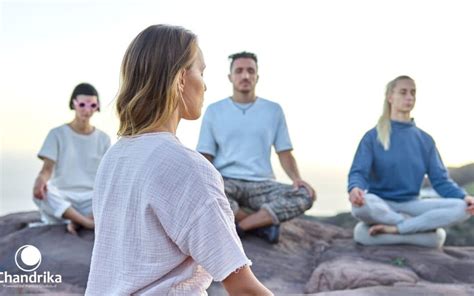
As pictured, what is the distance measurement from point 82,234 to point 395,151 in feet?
6.41

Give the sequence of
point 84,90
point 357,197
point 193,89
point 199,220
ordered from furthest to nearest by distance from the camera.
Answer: point 84,90 → point 357,197 → point 193,89 → point 199,220

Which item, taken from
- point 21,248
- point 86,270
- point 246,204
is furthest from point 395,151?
point 21,248

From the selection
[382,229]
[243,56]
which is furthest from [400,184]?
[243,56]

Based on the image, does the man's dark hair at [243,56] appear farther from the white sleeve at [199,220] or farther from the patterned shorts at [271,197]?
the white sleeve at [199,220]

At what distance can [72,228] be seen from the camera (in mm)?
4523

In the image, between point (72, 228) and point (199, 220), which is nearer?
point (199, 220)

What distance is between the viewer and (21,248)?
4297 mm

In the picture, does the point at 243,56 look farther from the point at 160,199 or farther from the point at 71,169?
the point at 160,199

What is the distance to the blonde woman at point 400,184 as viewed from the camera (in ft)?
14.5

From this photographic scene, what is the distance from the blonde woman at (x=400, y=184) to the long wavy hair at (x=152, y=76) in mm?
3392

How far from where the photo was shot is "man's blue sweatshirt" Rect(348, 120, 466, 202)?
453 centimetres

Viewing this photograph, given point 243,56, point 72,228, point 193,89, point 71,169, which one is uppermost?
point 193,89

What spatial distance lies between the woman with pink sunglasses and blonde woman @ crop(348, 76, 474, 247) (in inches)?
63.5

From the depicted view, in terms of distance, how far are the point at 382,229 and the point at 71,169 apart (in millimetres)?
1944
